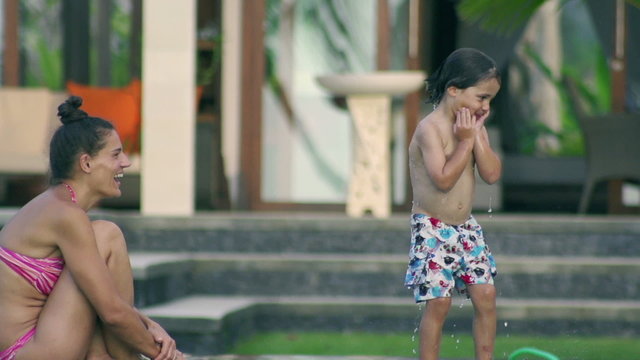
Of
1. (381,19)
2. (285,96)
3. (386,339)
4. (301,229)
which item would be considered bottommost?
(386,339)

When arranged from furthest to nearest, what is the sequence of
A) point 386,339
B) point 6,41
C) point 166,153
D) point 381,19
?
point 6,41 → point 381,19 → point 166,153 → point 386,339

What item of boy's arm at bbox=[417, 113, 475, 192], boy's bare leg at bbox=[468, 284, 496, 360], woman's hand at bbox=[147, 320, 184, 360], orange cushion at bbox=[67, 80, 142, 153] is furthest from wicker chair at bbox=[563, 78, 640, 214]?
woman's hand at bbox=[147, 320, 184, 360]

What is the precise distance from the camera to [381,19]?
9.40 meters

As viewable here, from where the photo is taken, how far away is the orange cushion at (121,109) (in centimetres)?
932

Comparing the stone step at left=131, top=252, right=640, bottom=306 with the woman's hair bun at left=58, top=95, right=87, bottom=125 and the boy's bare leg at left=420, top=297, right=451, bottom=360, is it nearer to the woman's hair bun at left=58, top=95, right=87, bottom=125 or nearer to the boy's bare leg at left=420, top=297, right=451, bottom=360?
the boy's bare leg at left=420, top=297, right=451, bottom=360

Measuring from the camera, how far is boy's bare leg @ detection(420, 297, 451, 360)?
456 centimetres

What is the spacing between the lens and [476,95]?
4562 mm

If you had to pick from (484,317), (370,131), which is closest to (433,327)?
(484,317)

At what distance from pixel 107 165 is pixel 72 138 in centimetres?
13

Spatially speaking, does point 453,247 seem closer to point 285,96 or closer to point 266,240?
point 266,240

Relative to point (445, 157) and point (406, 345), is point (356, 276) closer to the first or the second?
point (406, 345)

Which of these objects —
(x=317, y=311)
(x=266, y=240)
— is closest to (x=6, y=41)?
(x=266, y=240)

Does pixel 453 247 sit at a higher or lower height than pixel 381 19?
lower

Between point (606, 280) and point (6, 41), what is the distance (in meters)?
5.97
